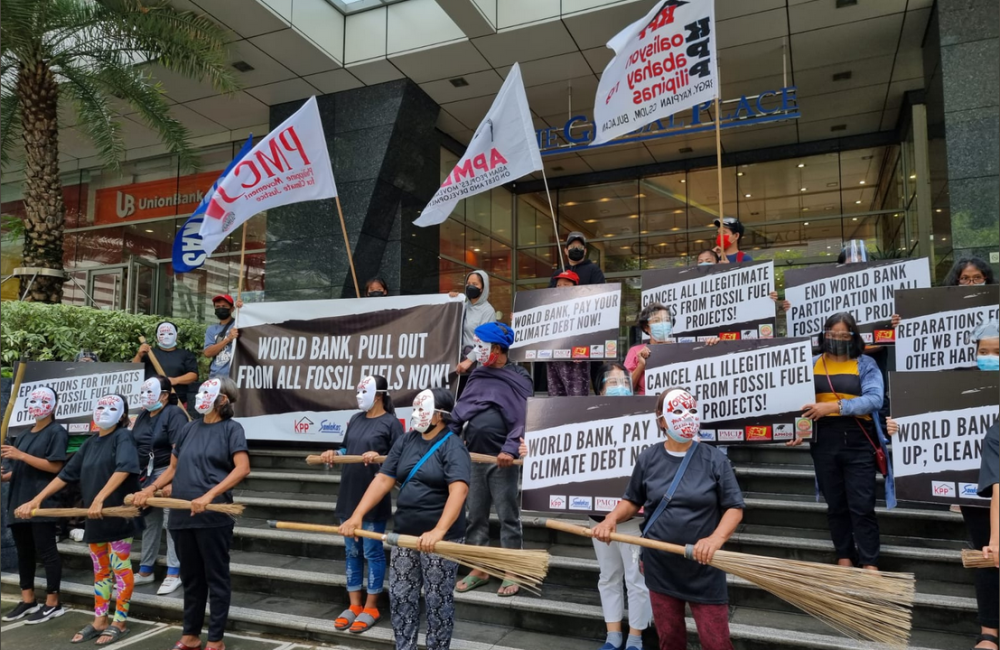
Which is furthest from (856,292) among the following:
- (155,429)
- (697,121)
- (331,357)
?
(155,429)

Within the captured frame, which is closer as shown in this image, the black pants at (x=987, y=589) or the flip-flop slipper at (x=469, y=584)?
the black pants at (x=987, y=589)

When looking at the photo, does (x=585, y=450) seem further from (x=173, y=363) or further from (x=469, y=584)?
(x=173, y=363)

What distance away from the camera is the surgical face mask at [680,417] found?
3.81 m

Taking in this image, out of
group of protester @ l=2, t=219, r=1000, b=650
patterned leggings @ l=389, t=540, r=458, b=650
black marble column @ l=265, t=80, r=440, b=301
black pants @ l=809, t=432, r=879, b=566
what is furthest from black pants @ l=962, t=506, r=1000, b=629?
black marble column @ l=265, t=80, r=440, b=301

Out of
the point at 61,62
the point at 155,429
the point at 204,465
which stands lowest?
the point at 204,465

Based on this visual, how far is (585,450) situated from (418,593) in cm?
149

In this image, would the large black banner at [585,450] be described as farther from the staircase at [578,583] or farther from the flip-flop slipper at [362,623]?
the flip-flop slipper at [362,623]

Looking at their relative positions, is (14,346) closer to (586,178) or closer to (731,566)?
(731,566)

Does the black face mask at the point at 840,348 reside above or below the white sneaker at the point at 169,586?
above

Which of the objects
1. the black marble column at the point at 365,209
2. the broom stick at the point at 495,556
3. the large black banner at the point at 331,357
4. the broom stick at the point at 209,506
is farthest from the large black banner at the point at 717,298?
the black marble column at the point at 365,209

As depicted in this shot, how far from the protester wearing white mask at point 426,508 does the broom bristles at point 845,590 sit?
171cm

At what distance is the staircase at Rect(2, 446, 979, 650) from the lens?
4.70 metres

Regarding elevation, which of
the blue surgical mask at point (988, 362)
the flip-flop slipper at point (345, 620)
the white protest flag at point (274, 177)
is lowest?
the flip-flop slipper at point (345, 620)

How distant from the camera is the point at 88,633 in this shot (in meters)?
5.68
